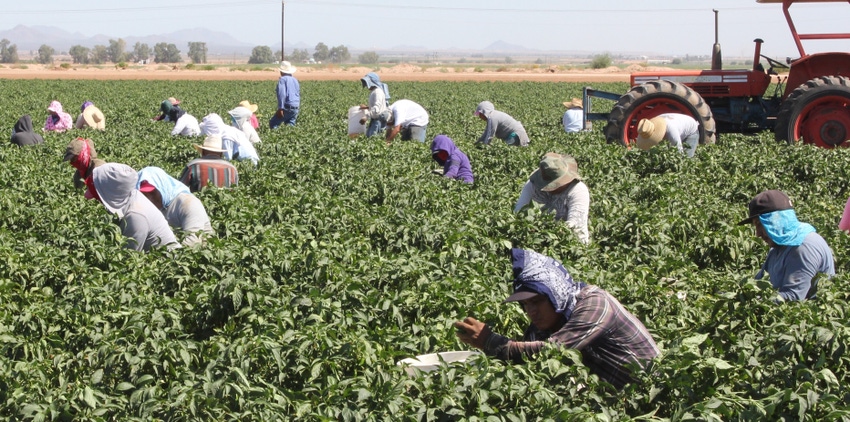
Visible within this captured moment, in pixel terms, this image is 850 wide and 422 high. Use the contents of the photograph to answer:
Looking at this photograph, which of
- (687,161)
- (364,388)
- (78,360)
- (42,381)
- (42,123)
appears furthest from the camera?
(42,123)

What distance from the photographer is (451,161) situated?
34.1ft

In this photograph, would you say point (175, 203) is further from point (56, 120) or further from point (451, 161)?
point (56, 120)

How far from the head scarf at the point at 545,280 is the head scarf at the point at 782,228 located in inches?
73.8

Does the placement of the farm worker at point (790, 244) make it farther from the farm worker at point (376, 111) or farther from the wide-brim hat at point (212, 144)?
the farm worker at point (376, 111)

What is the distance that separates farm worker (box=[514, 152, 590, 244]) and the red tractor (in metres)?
6.62

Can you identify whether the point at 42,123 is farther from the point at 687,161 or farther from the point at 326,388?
the point at 326,388

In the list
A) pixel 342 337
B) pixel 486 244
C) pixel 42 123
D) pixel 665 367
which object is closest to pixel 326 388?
pixel 342 337

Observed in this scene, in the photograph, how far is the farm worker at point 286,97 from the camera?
55.0ft

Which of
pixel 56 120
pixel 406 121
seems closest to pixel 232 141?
pixel 406 121

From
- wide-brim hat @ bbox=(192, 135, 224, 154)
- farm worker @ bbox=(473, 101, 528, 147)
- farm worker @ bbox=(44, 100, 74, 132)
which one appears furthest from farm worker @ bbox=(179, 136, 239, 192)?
farm worker @ bbox=(44, 100, 74, 132)

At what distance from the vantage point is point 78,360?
4.84 meters

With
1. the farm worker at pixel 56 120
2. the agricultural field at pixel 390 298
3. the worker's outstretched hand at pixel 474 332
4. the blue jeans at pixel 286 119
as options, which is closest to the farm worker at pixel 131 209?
the agricultural field at pixel 390 298

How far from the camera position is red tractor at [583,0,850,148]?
43.6ft

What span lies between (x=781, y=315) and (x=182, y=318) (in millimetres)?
3290
